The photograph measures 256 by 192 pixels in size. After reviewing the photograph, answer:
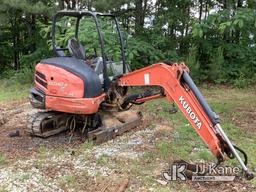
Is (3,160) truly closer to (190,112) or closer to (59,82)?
(59,82)

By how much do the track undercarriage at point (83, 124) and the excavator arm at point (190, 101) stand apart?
775 mm

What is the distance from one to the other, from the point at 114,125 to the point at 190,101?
173 cm

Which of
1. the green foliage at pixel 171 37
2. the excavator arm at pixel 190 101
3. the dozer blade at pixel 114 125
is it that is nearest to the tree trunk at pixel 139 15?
the green foliage at pixel 171 37

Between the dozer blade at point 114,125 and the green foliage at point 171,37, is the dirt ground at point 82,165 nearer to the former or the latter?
the dozer blade at point 114,125

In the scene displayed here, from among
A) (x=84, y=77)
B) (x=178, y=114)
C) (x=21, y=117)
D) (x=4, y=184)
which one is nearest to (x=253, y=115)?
(x=178, y=114)

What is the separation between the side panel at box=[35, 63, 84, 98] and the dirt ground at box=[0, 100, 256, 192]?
0.69 metres

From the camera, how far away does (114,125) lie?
5.80m

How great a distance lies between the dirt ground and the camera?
4168mm

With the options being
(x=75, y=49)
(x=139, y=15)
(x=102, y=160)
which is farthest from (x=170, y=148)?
(x=139, y=15)

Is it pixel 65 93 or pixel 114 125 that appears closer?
pixel 65 93

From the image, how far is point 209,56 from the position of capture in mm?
11141

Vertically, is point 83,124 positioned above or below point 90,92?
below

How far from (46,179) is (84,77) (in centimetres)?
152

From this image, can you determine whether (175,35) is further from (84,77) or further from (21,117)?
(84,77)
